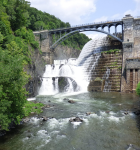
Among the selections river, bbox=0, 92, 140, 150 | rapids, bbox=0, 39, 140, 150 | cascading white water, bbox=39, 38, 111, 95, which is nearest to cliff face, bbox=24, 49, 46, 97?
cascading white water, bbox=39, 38, 111, 95

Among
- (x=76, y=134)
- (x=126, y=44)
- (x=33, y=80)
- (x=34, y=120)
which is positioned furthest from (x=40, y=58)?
(x=76, y=134)

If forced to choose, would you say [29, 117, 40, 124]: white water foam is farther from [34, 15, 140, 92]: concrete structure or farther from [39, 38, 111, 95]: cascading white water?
[34, 15, 140, 92]: concrete structure

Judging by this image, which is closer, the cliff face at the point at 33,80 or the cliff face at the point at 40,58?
the cliff face at the point at 33,80

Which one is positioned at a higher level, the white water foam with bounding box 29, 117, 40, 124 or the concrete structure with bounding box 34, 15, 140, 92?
the concrete structure with bounding box 34, 15, 140, 92

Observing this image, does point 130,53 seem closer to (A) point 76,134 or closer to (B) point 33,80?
(B) point 33,80

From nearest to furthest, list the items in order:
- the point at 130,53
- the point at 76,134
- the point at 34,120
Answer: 1. the point at 76,134
2. the point at 34,120
3. the point at 130,53

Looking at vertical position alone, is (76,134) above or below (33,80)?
below

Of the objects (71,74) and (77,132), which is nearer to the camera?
(77,132)

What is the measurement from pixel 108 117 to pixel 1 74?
9.24 m

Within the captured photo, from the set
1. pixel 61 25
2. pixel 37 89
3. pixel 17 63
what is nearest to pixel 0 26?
pixel 37 89

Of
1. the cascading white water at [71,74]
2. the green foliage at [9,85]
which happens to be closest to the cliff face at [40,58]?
the cascading white water at [71,74]

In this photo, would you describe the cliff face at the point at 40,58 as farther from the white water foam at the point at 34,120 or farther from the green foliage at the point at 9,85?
the green foliage at the point at 9,85

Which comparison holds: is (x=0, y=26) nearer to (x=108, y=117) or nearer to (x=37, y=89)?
(x=37, y=89)

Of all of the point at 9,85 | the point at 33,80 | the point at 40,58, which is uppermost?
the point at 40,58
